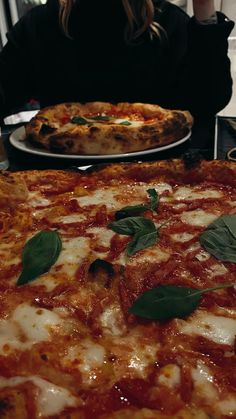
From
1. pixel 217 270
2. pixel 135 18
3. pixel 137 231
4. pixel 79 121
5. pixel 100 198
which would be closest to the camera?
pixel 217 270

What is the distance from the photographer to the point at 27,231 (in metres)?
1.12

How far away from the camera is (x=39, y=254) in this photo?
0.96 meters

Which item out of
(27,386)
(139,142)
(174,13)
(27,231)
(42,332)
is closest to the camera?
(27,386)

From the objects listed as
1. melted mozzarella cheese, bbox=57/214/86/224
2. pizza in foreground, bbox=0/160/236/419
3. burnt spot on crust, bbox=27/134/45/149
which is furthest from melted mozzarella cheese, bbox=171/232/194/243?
burnt spot on crust, bbox=27/134/45/149

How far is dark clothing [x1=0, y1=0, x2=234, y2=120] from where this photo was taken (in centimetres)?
288

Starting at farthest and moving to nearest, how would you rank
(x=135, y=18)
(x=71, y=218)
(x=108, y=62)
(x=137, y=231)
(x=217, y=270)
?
(x=108, y=62), (x=135, y=18), (x=71, y=218), (x=137, y=231), (x=217, y=270)

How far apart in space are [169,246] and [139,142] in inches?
39.7

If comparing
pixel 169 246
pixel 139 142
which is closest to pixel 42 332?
pixel 169 246

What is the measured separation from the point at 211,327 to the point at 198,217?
0.41 m

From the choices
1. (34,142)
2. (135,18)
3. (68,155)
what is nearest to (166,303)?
(68,155)

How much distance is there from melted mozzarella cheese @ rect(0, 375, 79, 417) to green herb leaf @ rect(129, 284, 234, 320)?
0.18 m

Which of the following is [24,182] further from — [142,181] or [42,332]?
A: [42,332]

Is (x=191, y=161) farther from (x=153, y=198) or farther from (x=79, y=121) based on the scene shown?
(x=79, y=121)

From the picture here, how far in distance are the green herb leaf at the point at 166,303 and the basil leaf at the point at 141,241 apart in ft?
0.62
